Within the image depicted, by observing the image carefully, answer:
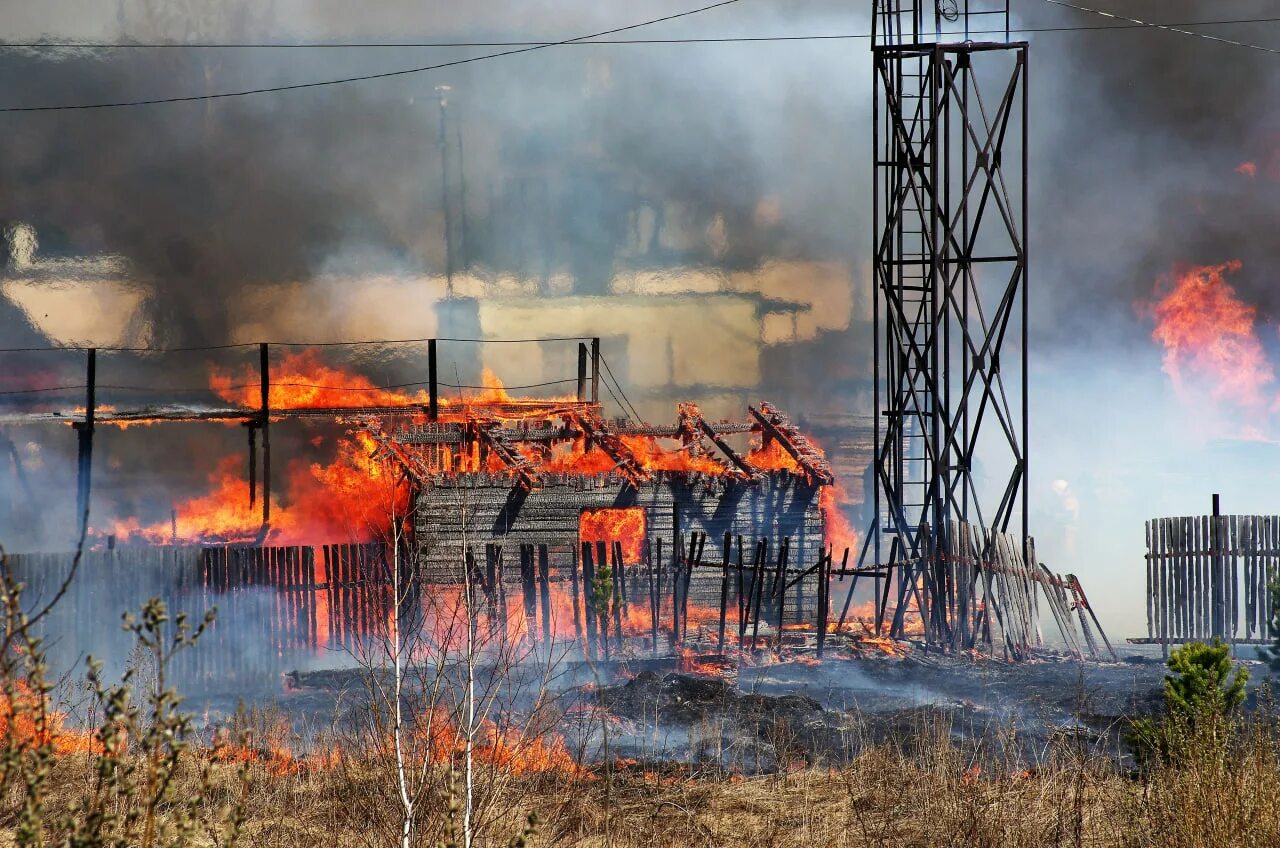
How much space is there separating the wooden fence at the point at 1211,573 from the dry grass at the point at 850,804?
314 inches

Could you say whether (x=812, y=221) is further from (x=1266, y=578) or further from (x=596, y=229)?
(x=1266, y=578)

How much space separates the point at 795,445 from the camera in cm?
2383

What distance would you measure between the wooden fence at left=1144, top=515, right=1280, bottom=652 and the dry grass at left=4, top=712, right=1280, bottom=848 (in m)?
7.97

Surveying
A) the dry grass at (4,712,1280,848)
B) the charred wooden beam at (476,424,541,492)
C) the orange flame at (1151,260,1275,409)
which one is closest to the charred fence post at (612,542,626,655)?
the charred wooden beam at (476,424,541,492)

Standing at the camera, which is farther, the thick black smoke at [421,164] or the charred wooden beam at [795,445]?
the thick black smoke at [421,164]

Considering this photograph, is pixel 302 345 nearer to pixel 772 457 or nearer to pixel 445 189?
pixel 445 189

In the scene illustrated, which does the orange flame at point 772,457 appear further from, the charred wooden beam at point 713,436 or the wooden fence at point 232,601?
the wooden fence at point 232,601

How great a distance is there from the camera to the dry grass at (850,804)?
823 centimetres

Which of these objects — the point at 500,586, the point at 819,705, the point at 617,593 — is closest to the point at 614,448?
the point at 617,593

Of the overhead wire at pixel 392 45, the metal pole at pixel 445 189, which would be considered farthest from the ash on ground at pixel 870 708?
the metal pole at pixel 445 189

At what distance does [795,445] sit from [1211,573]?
7.93 meters

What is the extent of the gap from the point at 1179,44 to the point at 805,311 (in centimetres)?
1208

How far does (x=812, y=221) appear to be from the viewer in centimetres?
3791

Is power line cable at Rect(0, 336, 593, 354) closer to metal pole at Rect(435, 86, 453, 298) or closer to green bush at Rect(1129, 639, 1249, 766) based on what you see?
metal pole at Rect(435, 86, 453, 298)
